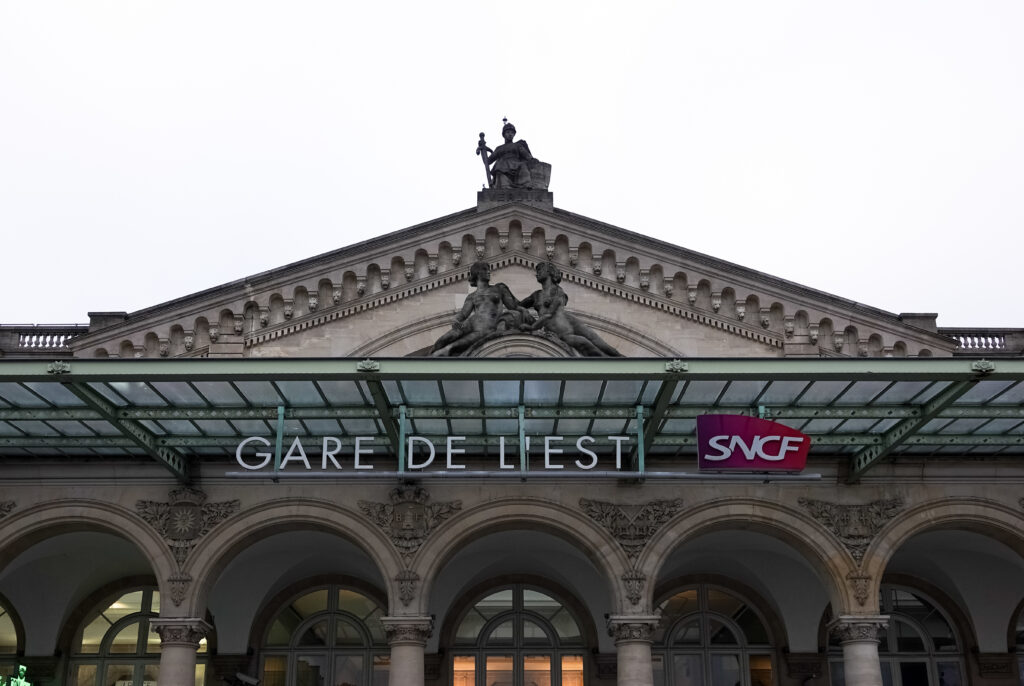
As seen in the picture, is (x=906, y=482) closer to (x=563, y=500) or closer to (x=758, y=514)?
(x=758, y=514)

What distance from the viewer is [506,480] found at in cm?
2195

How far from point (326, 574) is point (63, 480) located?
7.03 m

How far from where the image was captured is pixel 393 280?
84.7 feet

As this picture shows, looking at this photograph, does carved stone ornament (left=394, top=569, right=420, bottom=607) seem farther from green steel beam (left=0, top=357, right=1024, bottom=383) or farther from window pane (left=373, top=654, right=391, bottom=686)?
window pane (left=373, top=654, right=391, bottom=686)

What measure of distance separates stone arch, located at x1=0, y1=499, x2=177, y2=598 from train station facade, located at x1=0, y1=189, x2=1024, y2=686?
4 cm

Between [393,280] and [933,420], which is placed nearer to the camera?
[933,420]

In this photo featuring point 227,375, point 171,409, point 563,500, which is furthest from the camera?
point 563,500

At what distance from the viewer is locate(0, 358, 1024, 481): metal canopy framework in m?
18.7

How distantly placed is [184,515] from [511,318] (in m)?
7.86

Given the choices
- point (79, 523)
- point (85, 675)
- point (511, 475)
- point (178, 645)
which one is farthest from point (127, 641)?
point (511, 475)

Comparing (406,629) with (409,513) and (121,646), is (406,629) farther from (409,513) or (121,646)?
(121,646)

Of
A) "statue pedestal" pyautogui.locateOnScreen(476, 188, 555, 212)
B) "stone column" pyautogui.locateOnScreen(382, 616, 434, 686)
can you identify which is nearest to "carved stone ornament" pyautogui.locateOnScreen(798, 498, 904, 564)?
"stone column" pyautogui.locateOnScreen(382, 616, 434, 686)

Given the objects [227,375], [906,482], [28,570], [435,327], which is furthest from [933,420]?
[28,570]

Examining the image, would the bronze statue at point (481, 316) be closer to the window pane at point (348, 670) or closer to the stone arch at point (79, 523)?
the stone arch at point (79, 523)
